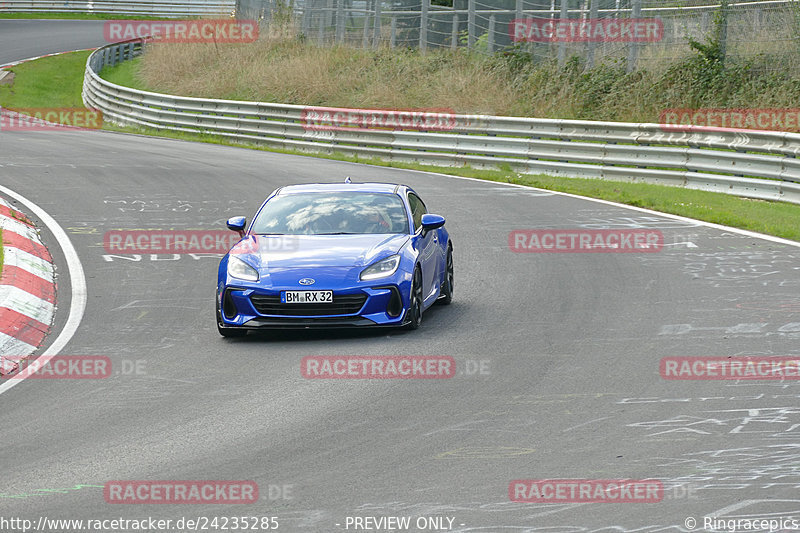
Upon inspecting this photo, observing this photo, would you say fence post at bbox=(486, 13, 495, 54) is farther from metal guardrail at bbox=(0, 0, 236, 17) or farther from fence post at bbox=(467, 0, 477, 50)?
metal guardrail at bbox=(0, 0, 236, 17)

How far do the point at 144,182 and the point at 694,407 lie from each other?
1607 cm

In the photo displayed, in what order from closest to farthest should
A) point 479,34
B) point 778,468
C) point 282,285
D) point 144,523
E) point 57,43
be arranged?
1. point 144,523
2. point 778,468
3. point 282,285
4. point 479,34
5. point 57,43

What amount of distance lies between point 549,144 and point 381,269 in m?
14.3

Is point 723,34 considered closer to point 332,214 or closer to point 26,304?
point 332,214

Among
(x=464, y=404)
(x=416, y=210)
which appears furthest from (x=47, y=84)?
(x=464, y=404)

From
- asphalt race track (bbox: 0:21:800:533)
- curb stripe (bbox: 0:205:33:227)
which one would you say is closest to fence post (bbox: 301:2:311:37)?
curb stripe (bbox: 0:205:33:227)

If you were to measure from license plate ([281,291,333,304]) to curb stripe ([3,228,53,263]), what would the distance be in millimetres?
5011

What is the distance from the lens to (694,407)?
834 centimetres

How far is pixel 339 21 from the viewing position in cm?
4053

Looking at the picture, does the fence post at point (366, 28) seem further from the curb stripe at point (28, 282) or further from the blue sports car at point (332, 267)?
the blue sports car at point (332, 267)

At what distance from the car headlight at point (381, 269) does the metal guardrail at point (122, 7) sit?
191 ft

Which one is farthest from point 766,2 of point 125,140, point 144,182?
point 125,140

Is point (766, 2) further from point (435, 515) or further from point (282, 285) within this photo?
point (435, 515)

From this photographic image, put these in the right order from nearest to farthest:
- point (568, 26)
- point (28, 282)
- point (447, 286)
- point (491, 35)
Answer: point (447, 286) → point (28, 282) → point (568, 26) → point (491, 35)
